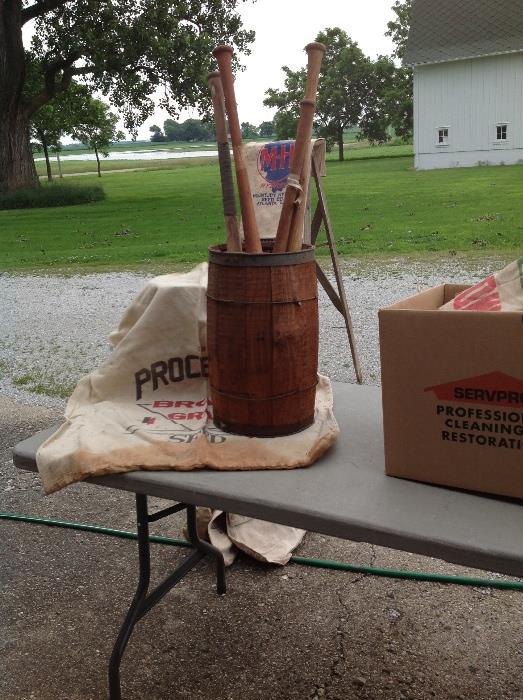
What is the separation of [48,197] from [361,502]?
68.8 feet

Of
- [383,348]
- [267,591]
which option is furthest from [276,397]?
[267,591]

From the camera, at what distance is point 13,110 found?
21.5 m

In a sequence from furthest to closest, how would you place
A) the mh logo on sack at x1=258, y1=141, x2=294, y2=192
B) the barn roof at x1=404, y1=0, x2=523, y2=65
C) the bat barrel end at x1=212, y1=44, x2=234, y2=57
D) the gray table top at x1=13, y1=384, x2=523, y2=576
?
the barn roof at x1=404, y1=0, x2=523, y2=65 → the mh logo on sack at x1=258, y1=141, x2=294, y2=192 → the bat barrel end at x1=212, y1=44, x2=234, y2=57 → the gray table top at x1=13, y1=384, x2=523, y2=576

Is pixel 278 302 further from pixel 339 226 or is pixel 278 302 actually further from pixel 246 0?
pixel 246 0

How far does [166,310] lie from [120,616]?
1.12m

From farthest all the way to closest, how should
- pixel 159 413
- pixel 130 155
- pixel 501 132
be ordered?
pixel 130 155
pixel 501 132
pixel 159 413

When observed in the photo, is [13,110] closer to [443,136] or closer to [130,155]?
[443,136]

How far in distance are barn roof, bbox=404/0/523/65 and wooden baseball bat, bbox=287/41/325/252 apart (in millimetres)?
33937

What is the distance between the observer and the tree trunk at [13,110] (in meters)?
20.6

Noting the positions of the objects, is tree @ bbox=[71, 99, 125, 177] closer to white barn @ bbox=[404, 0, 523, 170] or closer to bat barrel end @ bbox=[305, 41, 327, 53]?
white barn @ bbox=[404, 0, 523, 170]

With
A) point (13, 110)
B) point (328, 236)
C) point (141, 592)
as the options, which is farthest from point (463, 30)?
point (141, 592)

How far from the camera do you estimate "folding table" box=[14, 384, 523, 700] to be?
53.4 inches

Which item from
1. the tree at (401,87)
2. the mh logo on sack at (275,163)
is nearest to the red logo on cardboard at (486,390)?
the mh logo on sack at (275,163)

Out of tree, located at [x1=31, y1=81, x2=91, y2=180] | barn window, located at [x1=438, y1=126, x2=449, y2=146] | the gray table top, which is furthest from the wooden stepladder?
barn window, located at [x1=438, y1=126, x2=449, y2=146]
